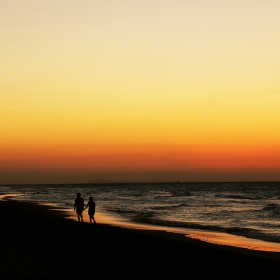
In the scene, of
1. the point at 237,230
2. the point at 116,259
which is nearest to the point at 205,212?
the point at 237,230

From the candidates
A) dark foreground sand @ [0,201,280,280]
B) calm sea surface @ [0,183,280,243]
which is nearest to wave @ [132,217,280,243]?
calm sea surface @ [0,183,280,243]

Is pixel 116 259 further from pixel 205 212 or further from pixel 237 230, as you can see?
pixel 205 212

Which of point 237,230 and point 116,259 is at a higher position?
point 116,259

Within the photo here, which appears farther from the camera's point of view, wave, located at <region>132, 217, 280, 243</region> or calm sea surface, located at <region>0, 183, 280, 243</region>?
calm sea surface, located at <region>0, 183, 280, 243</region>

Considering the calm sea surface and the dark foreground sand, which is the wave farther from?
the dark foreground sand

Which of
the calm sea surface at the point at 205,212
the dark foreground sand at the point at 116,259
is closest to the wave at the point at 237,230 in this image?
the calm sea surface at the point at 205,212

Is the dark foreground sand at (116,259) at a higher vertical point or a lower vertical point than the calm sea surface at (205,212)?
higher

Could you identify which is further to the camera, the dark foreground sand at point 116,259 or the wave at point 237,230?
the wave at point 237,230

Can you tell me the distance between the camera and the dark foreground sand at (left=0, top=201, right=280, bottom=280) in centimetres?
1143

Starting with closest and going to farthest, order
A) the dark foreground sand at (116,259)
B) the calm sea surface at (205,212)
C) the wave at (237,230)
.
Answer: the dark foreground sand at (116,259)
the wave at (237,230)
the calm sea surface at (205,212)

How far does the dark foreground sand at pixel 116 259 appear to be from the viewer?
11.4 m

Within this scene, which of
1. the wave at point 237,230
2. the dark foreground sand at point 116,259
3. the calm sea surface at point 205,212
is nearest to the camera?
the dark foreground sand at point 116,259

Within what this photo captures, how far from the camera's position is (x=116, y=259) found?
13.6 m

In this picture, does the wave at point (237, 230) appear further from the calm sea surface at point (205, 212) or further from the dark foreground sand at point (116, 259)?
the dark foreground sand at point (116, 259)
